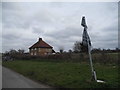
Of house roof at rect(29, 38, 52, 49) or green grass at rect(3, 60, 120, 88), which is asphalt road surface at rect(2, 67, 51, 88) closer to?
green grass at rect(3, 60, 120, 88)

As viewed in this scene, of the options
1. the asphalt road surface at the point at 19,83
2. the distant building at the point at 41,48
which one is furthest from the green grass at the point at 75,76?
the distant building at the point at 41,48

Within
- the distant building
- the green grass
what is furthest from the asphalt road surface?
the distant building

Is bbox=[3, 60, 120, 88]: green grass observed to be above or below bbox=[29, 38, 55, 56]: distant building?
below

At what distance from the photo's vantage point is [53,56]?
42.4m

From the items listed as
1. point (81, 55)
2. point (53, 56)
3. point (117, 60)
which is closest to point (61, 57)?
point (53, 56)

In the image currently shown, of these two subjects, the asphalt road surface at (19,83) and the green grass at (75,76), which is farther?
the asphalt road surface at (19,83)

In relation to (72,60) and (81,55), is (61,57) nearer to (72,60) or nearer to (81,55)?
(72,60)

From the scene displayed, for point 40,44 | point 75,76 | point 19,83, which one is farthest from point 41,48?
point 19,83

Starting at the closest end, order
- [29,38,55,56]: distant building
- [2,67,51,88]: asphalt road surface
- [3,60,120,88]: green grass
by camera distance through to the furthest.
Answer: [3,60,120,88]: green grass, [2,67,51,88]: asphalt road surface, [29,38,55,56]: distant building

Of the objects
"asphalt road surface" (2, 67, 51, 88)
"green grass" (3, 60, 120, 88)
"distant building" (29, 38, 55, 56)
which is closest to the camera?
"green grass" (3, 60, 120, 88)

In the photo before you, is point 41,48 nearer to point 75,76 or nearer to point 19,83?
point 75,76

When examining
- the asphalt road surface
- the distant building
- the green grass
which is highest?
the distant building

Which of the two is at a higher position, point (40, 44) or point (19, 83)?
point (40, 44)

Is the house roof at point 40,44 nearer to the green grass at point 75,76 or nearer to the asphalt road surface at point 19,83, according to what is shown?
the green grass at point 75,76
